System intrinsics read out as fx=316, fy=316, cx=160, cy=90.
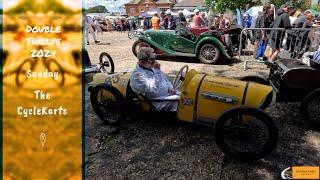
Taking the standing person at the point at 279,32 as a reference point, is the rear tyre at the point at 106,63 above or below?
below

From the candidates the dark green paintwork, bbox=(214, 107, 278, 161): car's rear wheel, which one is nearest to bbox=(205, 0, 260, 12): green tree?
the dark green paintwork

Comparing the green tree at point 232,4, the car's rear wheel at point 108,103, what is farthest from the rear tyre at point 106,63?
the green tree at point 232,4

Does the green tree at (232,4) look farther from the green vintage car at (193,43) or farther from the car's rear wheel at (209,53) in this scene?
the car's rear wheel at (209,53)

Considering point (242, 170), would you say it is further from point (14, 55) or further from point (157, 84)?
point (14, 55)

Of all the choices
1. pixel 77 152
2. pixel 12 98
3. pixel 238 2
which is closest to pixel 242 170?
pixel 77 152

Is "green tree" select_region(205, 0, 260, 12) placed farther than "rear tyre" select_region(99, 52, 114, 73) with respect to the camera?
Yes

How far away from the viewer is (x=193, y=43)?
32.4ft

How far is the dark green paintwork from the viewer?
9870mm

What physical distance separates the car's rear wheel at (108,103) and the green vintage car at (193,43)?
5295mm

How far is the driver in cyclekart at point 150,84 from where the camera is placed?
448cm

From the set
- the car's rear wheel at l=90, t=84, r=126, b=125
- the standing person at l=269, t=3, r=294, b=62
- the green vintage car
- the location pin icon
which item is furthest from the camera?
the green vintage car

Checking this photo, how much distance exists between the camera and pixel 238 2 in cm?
3441

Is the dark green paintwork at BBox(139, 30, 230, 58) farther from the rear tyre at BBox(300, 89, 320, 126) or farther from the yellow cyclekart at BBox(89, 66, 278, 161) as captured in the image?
the yellow cyclekart at BBox(89, 66, 278, 161)

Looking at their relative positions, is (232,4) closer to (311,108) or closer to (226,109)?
(311,108)
